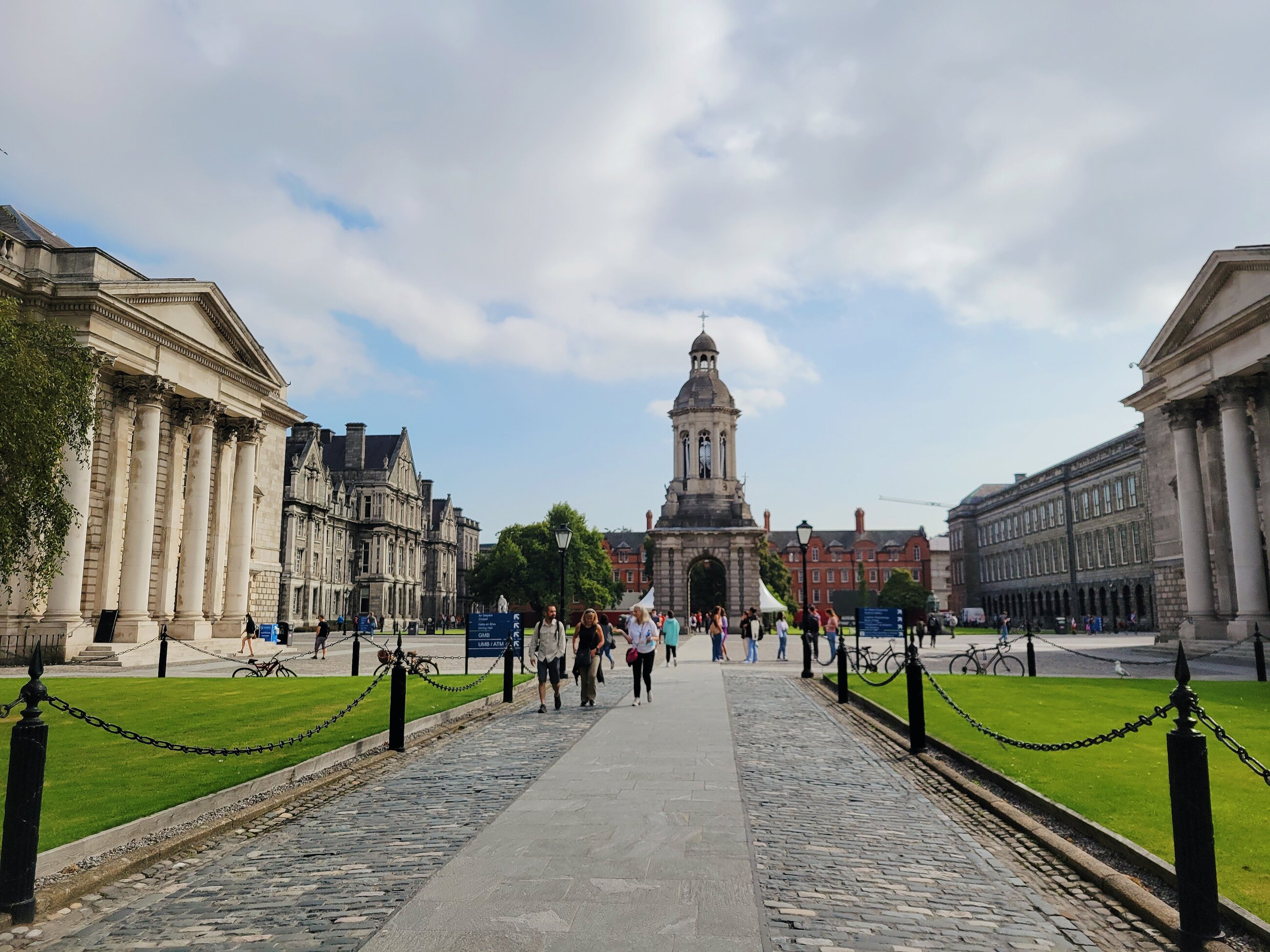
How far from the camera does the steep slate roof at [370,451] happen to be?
84.9 meters

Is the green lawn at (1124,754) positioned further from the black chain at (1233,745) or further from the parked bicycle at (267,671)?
the parked bicycle at (267,671)

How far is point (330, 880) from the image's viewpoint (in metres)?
5.95

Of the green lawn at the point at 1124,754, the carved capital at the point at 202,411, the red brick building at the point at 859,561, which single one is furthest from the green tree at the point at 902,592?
the green lawn at the point at 1124,754

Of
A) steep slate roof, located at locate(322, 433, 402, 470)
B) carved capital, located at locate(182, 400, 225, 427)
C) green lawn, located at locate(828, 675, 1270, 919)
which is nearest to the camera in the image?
green lawn, located at locate(828, 675, 1270, 919)

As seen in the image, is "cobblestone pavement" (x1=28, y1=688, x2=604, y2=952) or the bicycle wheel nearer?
"cobblestone pavement" (x1=28, y1=688, x2=604, y2=952)

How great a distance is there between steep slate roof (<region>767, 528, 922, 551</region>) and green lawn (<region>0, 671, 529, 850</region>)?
112364 millimetres

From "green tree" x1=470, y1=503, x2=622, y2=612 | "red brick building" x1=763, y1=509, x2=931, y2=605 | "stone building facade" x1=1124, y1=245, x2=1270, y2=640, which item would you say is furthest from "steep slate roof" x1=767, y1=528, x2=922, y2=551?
"stone building facade" x1=1124, y1=245, x2=1270, y2=640

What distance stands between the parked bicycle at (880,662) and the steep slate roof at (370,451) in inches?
2598

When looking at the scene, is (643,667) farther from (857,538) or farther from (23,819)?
(857,538)

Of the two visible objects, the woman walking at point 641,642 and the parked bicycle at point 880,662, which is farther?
the parked bicycle at point 880,662

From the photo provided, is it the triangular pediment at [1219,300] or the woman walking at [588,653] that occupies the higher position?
the triangular pediment at [1219,300]

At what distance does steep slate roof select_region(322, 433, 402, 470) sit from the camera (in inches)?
3344

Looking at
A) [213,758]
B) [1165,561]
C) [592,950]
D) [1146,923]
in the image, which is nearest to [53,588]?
[213,758]

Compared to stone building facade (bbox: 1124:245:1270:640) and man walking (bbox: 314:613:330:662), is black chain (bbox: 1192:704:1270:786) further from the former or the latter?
man walking (bbox: 314:613:330:662)
